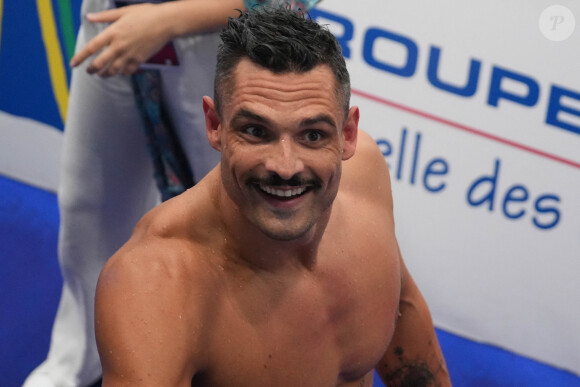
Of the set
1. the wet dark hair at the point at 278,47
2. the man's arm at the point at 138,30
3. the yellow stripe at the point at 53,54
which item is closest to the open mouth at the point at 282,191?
the wet dark hair at the point at 278,47

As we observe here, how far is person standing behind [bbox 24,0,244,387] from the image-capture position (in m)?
1.49

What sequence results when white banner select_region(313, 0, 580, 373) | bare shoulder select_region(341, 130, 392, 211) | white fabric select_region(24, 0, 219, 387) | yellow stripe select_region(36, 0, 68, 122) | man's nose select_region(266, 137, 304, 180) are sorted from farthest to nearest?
1. yellow stripe select_region(36, 0, 68, 122)
2. white banner select_region(313, 0, 580, 373)
3. white fabric select_region(24, 0, 219, 387)
4. bare shoulder select_region(341, 130, 392, 211)
5. man's nose select_region(266, 137, 304, 180)

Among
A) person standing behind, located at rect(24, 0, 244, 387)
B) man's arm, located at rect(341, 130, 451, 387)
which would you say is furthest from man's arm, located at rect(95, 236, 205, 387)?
person standing behind, located at rect(24, 0, 244, 387)

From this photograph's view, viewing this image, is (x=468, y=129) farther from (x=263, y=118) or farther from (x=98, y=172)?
(x=263, y=118)

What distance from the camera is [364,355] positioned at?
1.23 m

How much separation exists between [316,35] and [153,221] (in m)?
0.28

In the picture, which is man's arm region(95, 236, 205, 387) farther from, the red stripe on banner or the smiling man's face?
the red stripe on banner

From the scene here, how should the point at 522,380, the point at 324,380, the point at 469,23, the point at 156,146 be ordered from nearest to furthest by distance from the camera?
the point at 324,380, the point at 156,146, the point at 469,23, the point at 522,380

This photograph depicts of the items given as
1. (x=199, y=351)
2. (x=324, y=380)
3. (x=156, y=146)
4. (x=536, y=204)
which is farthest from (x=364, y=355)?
(x=536, y=204)

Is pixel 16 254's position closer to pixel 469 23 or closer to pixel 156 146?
pixel 156 146

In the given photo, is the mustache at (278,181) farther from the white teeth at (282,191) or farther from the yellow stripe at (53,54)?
the yellow stripe at (53,54)

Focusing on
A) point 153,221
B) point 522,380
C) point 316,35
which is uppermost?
point 316,35

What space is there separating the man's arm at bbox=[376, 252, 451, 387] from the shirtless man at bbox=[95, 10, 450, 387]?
12 cm

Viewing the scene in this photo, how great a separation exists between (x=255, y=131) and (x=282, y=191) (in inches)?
2.6
